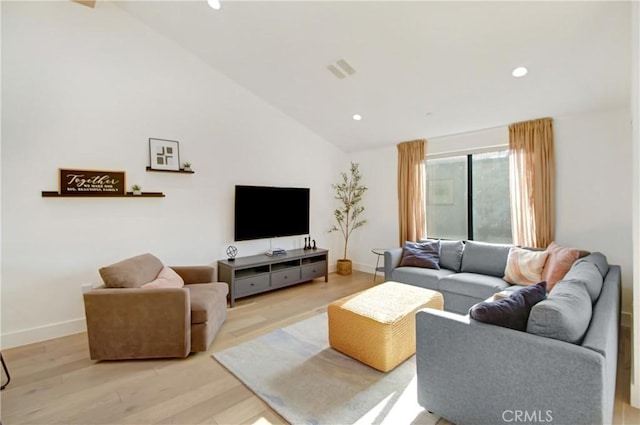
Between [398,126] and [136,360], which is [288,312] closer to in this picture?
[136,360]

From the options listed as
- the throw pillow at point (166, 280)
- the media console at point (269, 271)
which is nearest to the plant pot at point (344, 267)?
the media console at point (269, 271)

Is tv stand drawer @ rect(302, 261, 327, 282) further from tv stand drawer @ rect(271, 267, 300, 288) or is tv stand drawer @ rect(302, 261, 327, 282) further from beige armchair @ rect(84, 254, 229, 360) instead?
beige armchair @ rect(84, 254, 229, 360)

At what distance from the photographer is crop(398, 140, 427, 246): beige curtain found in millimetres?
4766

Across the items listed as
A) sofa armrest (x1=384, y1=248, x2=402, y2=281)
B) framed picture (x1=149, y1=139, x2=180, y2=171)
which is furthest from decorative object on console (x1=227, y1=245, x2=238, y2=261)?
sofa armrest (x1=384, y1=248, x2=402, y2=281)

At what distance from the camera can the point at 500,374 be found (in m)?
1.53

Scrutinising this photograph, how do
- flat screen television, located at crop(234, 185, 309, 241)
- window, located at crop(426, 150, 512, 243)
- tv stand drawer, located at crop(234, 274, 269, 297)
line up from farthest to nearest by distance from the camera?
flat screen television, located at crop(234, 185, 309, 241)
window, located at crop(426, 150, 512, 243)
tv stand drawer, located at crop(234, 274, 269, 297)

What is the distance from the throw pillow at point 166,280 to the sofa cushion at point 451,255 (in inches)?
132

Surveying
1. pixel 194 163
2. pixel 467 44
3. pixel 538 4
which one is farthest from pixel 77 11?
pixel 538 4

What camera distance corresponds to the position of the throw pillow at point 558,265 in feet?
9.61

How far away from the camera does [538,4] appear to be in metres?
2.29

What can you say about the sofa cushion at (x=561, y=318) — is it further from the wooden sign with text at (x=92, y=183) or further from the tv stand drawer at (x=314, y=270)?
the wooden sign with text at (x=92, y=183)

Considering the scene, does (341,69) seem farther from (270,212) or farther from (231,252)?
(231,252)

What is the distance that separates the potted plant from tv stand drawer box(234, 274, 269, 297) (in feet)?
6.44

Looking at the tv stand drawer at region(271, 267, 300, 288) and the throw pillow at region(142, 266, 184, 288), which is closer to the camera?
the throw pillow at region(142, 266, 184, 288)
